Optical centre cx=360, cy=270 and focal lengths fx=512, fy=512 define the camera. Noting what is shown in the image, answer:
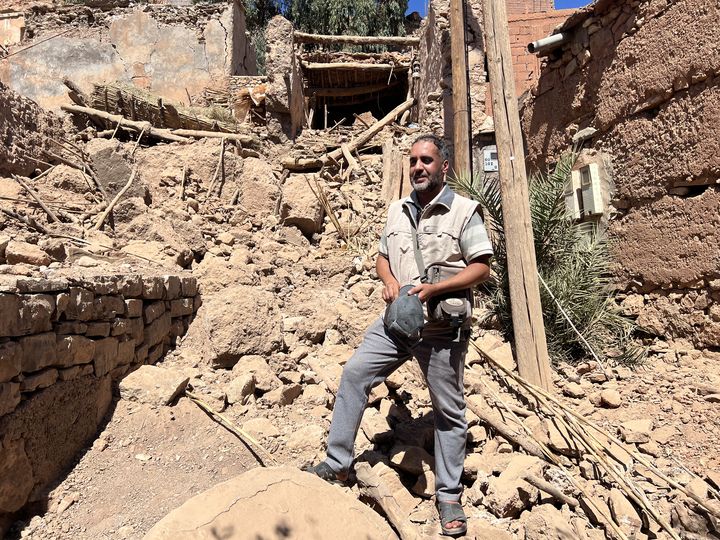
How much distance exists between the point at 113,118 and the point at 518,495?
7.78m

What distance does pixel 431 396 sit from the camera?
2344 mm

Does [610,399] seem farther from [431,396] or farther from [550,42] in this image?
[550,42]

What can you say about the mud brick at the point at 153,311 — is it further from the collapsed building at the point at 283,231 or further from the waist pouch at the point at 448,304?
the waist pouch at the point at 448,304

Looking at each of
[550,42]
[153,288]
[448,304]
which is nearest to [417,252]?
[448,304]

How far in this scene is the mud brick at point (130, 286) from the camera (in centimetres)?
316

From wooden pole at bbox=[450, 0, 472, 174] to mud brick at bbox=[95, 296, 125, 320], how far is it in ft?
12.0

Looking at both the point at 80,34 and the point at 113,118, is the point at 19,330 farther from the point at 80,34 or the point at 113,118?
the point at 80,34

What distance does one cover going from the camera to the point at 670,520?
244 centimetres

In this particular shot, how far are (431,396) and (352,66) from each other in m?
10.1

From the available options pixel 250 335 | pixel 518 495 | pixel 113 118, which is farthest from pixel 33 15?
pixel 518 495

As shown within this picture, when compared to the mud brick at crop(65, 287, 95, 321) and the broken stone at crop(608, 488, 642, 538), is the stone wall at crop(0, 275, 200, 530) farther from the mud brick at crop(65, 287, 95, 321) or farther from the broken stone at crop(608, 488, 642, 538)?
the broken stone at crop(608, 488, 642, 538)

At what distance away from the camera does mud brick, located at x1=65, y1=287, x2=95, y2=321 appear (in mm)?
2643

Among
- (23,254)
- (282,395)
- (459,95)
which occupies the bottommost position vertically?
(282,395)

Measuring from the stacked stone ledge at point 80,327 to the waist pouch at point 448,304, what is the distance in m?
1.79
